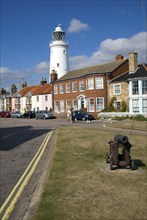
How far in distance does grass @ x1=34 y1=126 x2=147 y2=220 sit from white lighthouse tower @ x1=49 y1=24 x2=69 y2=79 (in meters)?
55.3

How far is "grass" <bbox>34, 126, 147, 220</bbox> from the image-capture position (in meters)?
7.26

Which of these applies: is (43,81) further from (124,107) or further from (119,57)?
(124,107)

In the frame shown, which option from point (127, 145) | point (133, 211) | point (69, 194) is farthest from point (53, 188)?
point (127, 145)

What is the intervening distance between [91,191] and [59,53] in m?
62.0

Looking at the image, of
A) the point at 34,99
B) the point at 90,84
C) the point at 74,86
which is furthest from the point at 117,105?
the point at 34,99

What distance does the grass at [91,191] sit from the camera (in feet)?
23.8

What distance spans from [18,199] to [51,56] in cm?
6396

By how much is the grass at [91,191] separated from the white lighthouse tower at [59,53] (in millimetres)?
55301

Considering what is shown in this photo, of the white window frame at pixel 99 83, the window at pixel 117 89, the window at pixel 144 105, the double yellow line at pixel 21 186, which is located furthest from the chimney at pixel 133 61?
the double yellow line at pixel 21 186

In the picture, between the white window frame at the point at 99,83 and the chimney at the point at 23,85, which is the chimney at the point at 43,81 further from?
the white window frame at the point at 99,83

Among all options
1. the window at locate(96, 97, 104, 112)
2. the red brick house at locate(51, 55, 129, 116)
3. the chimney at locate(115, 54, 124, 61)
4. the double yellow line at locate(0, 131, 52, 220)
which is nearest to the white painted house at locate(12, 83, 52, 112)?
the red brick house at locate(51, 55, 129, 116)

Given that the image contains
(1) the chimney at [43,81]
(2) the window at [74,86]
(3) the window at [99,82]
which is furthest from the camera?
(1) the chimney at [43,81]

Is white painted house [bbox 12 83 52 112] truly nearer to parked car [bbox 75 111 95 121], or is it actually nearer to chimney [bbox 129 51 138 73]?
parked car [bbox 75 111 95 121]

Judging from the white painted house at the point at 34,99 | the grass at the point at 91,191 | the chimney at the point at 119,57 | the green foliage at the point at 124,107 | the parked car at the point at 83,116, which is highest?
the chimney at the point at 119,57
